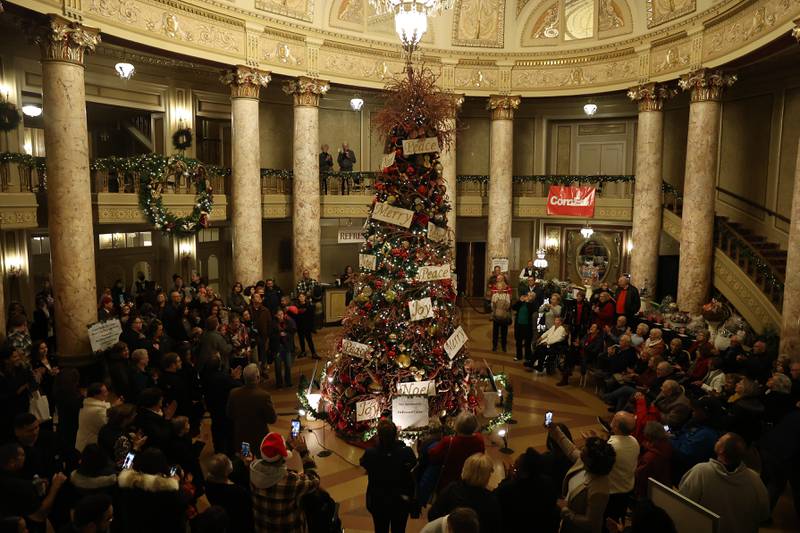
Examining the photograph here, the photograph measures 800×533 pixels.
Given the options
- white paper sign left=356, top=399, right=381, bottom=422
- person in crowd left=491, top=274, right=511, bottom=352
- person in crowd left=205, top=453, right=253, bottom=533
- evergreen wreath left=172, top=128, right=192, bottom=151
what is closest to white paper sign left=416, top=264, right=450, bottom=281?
white paper sign left=356, top=399, right=381, bottom=422

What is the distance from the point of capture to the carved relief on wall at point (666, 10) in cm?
1337

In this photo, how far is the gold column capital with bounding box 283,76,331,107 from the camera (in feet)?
48.0

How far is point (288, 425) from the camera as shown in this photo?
8.53 meters

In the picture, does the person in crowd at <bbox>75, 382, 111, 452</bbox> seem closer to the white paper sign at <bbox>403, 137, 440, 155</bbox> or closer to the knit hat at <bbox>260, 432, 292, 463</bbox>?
the knit hat at <bbox>260, 432, 292, 463</bbox>

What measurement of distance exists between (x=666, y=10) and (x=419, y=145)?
10.3 m

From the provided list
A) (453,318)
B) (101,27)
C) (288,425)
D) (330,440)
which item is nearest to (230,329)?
(288,425)

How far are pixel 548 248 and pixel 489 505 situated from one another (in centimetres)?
1722

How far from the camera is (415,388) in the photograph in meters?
7.37

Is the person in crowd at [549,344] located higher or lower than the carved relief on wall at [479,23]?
lower

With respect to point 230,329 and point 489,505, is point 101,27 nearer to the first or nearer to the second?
point 230,329

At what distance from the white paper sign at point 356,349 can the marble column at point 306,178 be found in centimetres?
770

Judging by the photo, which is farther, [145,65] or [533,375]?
[145,65]

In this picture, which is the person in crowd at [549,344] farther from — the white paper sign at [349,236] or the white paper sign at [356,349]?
the white paper sign at [349,236]

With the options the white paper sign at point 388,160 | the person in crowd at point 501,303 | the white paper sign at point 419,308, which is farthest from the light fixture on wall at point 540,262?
the white paper sign at point 388,160
